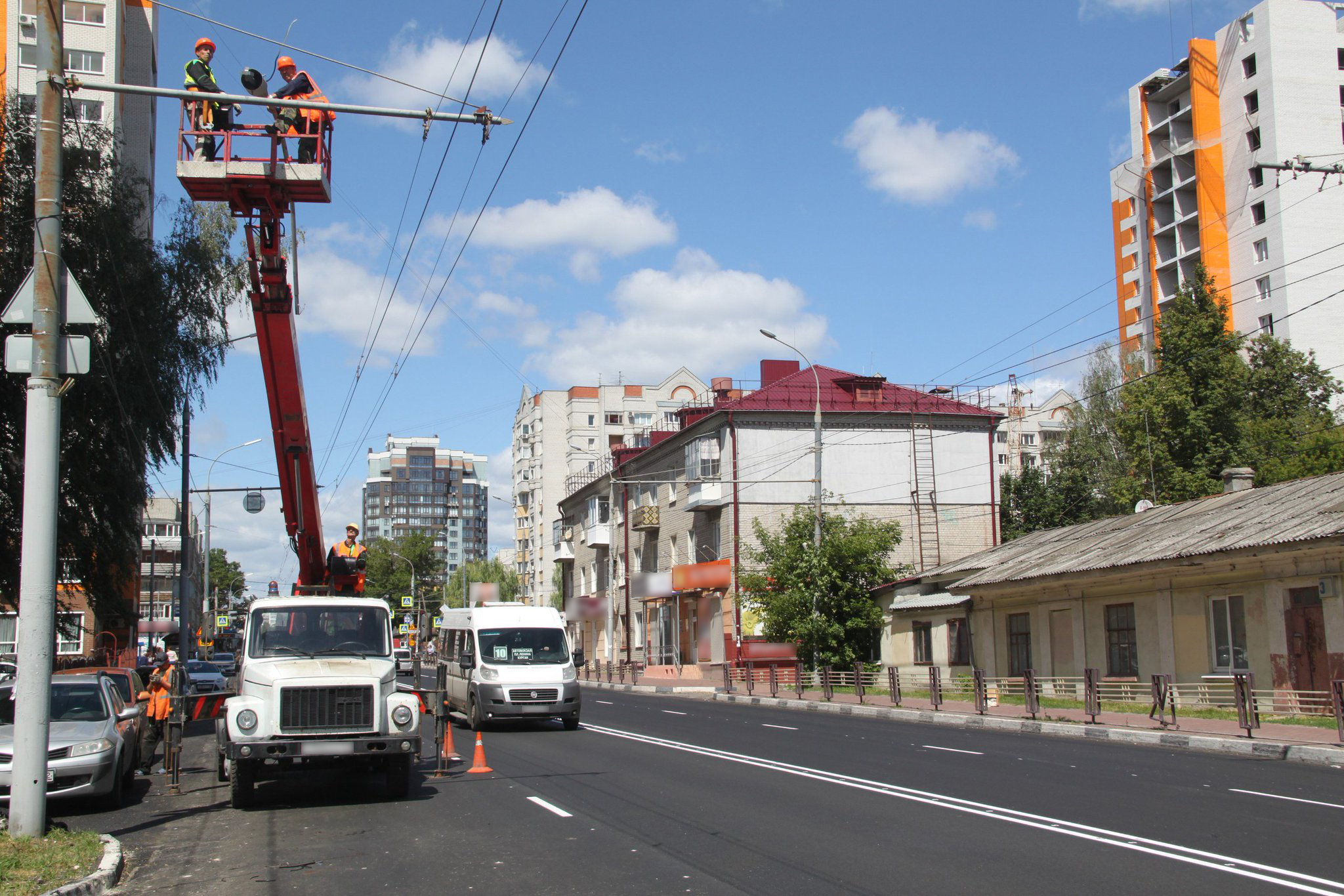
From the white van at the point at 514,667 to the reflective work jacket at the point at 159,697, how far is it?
4926 millimetres

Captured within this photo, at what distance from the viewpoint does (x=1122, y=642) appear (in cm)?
2811

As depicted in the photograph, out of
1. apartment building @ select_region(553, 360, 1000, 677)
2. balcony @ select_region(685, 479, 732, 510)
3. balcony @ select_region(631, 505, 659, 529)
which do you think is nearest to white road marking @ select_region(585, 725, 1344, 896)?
apartment building @ select_region(553, 360, 1000, 677)

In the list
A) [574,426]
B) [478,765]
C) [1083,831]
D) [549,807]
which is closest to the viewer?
[1083,831]

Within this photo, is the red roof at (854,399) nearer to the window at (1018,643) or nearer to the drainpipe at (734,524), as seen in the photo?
the drainpipe at (734,524)

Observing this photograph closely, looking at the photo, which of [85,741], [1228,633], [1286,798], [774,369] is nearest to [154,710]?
[85,741]

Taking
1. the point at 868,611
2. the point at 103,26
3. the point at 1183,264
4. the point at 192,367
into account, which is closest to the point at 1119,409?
the point at 1183,264

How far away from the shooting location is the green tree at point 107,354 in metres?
20.5

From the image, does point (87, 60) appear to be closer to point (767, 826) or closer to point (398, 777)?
point (398, 777)

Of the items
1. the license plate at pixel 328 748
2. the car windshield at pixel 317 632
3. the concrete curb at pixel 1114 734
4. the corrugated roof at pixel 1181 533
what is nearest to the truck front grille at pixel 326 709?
the license plate at pixel 328 748

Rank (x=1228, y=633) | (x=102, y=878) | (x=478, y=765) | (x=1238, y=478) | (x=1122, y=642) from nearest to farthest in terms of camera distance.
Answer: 1. (x=102, y=878)
2. (x=478, y=765)
3. (x=1228, y=633)
4. (x=1122, y=642)
5. (x=1238, y=478)

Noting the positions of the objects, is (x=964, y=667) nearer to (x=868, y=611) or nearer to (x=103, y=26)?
(x=868, y=611)

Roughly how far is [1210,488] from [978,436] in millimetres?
9532

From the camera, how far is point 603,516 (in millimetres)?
65438

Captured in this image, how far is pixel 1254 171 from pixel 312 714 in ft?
220
